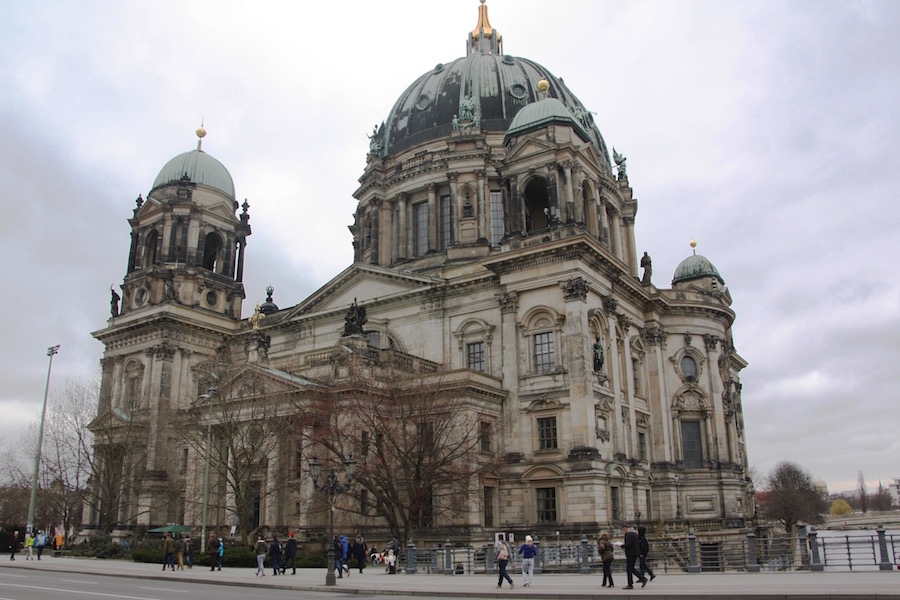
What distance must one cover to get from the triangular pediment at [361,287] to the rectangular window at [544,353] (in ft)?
25.7

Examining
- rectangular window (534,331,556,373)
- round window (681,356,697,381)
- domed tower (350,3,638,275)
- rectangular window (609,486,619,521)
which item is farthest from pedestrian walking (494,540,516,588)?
round window (681,356,697,381)

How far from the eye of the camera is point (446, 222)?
57.5 m

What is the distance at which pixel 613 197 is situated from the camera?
193 feet

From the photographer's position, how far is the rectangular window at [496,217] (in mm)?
55781

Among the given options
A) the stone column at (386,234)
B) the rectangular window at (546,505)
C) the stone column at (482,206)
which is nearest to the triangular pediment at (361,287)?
the stone column at (386,234)

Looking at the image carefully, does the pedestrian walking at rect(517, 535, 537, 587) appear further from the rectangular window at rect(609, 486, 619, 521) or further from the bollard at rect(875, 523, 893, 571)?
the rectangular window at rect(609, 486, 619, 521)

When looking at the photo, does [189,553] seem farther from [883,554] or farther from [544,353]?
[883,554]

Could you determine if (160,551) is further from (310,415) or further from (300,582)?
(300,582)

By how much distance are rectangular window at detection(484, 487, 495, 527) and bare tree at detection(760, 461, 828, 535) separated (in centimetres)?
6219

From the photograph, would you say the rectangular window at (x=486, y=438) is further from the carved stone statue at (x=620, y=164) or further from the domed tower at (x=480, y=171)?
the carved stone statue at (x=620, y=164)

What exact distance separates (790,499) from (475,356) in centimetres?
7648

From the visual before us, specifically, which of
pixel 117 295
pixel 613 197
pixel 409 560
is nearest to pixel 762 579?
pixel 409 560

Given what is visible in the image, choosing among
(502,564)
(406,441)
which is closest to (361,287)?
(406,441)

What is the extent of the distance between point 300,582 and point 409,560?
4.66 meters
